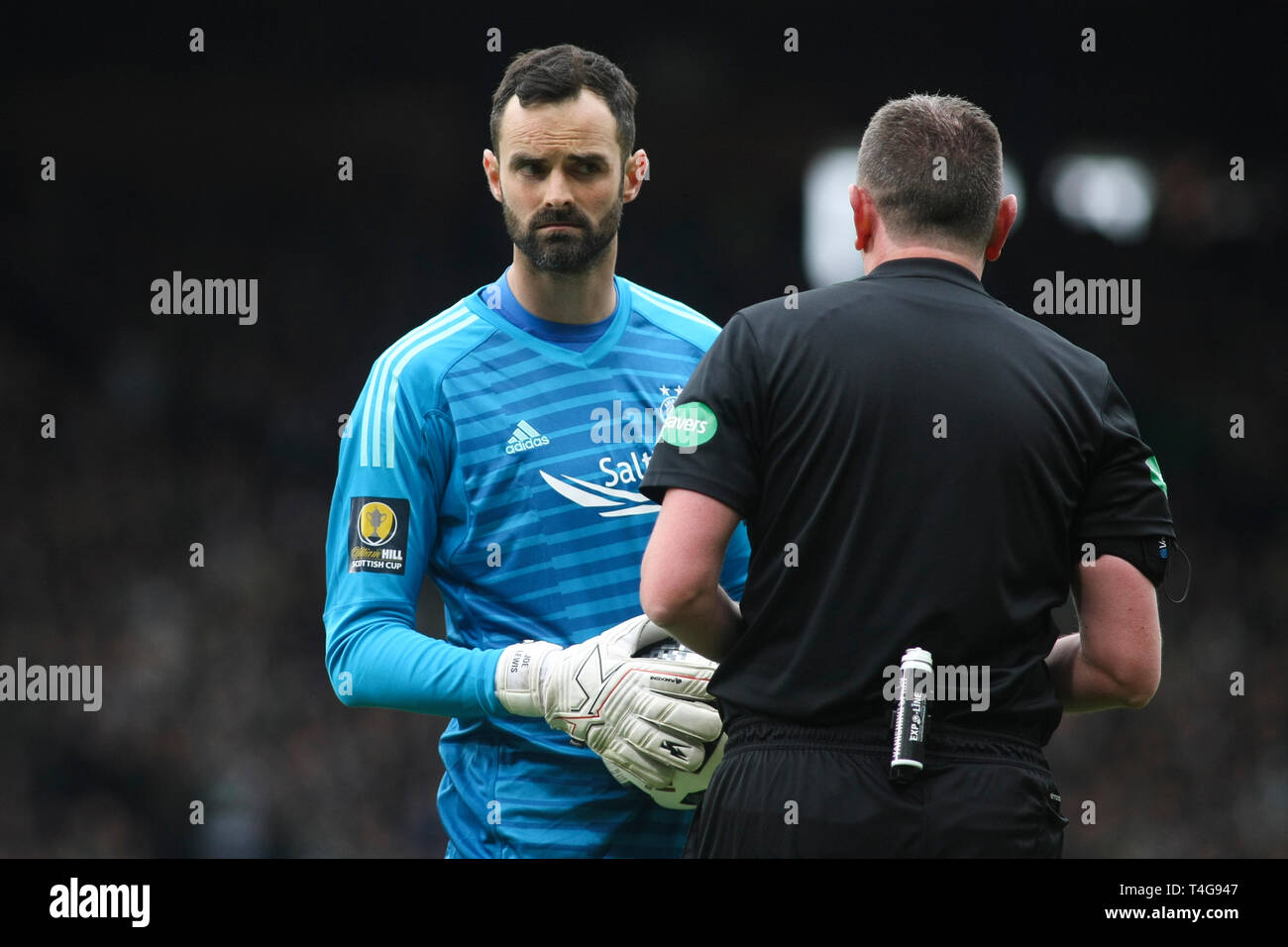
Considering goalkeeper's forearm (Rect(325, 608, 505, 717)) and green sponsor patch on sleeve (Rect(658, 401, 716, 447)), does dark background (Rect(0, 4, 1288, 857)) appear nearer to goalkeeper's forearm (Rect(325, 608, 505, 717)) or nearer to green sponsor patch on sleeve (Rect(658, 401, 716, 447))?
goalkeeper's forearm (Rect(325, 608, 505, 717))

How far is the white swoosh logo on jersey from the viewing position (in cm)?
316

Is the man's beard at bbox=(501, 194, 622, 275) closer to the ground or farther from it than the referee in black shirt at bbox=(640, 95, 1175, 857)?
farther from it

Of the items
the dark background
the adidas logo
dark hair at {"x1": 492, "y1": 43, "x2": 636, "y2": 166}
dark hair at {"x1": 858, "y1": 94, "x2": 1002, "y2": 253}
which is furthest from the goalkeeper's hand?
the dark background

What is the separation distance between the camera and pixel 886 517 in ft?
7.89

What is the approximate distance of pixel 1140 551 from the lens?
250 cm

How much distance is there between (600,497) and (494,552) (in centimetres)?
25

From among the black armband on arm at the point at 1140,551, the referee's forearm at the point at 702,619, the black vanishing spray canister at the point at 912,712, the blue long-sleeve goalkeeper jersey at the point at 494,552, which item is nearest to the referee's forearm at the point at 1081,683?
the black armband on arm at the point at 1140,551

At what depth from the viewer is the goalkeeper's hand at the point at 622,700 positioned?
2.85 metres

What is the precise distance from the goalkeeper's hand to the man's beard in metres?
0.80

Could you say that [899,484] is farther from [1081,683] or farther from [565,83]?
[565,83]

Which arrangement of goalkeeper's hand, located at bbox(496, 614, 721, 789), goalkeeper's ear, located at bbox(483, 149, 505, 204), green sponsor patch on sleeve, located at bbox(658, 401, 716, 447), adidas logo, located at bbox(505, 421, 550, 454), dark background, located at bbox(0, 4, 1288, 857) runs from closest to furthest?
green sponsor patch on sleeve, located at bbox(658, 401, 716, 447) < goalkeeper's hand, located at bbox(496, 614, 721, 789) < adidas logo, located at bbox(505, 421, 550, 454) < goalkeeper's ear, located at bbox(483, 149, 505, 204) < dark background, located at bbox(0, 4, 1288, 857)

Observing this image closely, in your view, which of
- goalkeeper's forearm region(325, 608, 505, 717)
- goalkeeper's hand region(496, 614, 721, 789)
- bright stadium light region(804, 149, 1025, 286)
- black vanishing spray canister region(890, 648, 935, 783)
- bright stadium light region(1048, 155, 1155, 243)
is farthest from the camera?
bright stadium light region(1048, 155, 1155, 243)

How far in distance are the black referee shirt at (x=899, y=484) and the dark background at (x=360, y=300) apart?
8334 millimetres
